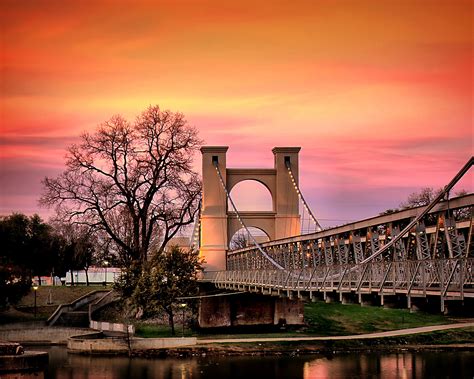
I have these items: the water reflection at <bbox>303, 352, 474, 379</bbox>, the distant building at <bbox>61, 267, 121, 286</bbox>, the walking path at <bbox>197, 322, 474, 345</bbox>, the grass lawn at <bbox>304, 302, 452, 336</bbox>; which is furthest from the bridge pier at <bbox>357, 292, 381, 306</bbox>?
the distant building at <bbox>61, 267, 121, 286</bbox>

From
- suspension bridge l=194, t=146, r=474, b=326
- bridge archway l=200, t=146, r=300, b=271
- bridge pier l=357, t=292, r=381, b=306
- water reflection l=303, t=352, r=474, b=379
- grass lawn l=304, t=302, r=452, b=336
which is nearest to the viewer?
suspension bridge l=194, t=146, r=474, b=326

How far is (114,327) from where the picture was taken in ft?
232

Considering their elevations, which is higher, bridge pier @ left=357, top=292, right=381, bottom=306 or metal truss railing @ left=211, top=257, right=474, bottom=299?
metal truss railing @ left=211, top=257, right=474, bottom=299

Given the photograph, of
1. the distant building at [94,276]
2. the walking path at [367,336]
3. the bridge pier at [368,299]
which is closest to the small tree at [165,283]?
the walking path at [367,336]

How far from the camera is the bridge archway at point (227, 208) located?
85062 millimetres

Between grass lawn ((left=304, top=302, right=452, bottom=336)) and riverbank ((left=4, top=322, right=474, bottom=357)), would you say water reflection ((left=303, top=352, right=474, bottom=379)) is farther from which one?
grass lawn ((left=304, top=302, right=452, bottom=336))

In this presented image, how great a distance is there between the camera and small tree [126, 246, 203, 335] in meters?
68.6

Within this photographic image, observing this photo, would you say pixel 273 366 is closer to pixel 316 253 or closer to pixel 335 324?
pixel 316 253

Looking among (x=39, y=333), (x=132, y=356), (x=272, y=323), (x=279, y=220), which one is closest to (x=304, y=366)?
(x=132, y=356)

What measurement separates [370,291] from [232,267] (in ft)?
155

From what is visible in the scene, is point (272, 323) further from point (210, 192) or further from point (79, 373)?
point (79, 373)

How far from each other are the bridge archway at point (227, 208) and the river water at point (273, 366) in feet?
76.8

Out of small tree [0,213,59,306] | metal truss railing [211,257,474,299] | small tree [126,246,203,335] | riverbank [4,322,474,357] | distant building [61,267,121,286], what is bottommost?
riverbank [4,322,474,357]

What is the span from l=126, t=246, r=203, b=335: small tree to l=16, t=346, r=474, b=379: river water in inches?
276
